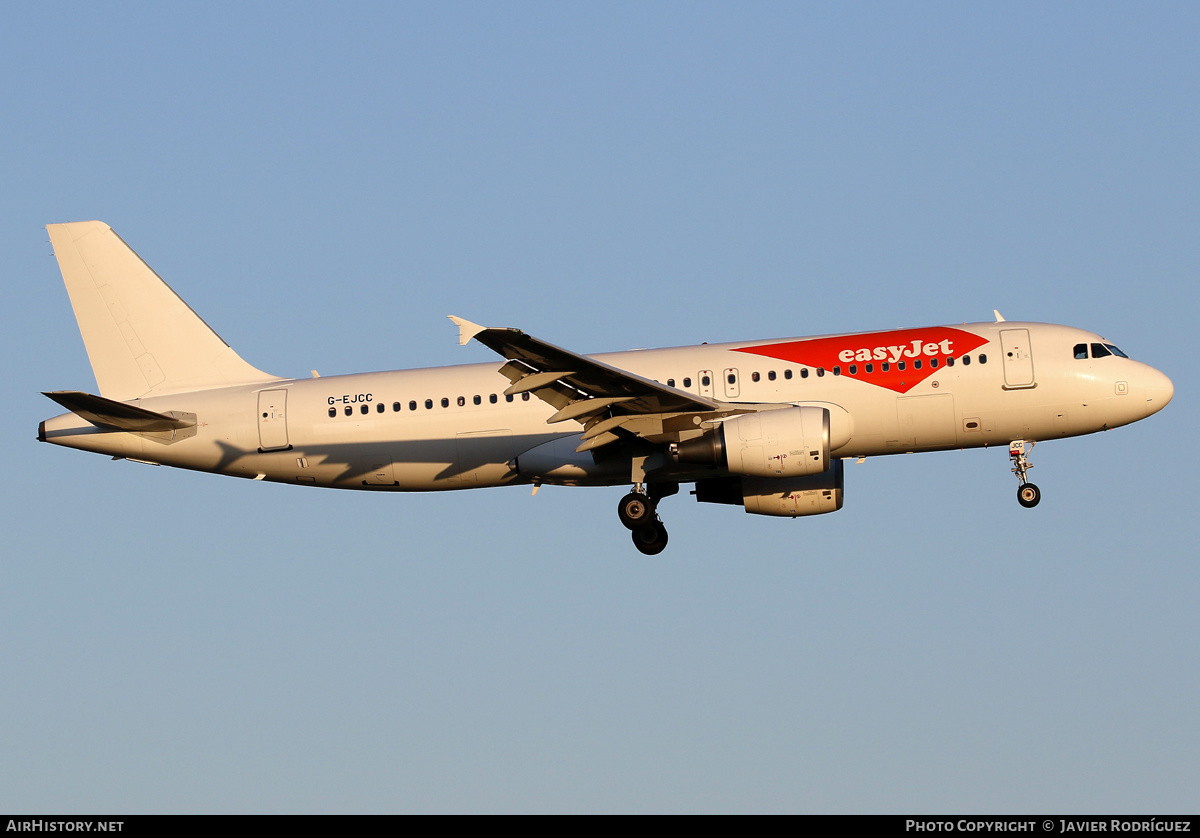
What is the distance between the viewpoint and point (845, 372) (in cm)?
3628

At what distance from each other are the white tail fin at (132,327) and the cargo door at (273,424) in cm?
189

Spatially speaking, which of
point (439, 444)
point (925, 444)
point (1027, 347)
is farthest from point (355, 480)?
point (1027, 347)

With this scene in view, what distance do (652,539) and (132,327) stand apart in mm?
15996

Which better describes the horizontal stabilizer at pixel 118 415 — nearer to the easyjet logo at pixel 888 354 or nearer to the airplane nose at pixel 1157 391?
the easyjet logo at pixel 888 354

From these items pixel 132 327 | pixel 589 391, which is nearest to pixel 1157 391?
pixel 589 391

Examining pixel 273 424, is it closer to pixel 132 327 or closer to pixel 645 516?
pixel 132 327

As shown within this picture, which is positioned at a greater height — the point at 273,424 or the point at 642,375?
the point at 642,375

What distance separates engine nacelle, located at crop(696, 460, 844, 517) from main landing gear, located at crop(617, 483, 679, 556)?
2330mm

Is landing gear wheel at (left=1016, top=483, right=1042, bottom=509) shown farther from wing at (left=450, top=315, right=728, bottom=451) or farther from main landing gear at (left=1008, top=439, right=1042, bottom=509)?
wing at (left=450, top=315, right=728, bottom=451)

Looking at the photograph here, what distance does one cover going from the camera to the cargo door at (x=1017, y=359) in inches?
1425

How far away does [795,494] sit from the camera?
38.4 metres

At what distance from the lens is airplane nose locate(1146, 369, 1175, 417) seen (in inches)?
1446

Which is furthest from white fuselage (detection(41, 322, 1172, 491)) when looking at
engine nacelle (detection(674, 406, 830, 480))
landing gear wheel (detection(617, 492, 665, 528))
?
engine nacelle (detection(674, 406, 830, 480))
